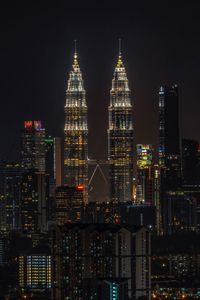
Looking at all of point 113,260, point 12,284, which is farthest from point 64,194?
point 113,260

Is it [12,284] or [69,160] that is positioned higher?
[69,160]

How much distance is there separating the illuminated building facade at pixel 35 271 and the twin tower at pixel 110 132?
8.04 metres

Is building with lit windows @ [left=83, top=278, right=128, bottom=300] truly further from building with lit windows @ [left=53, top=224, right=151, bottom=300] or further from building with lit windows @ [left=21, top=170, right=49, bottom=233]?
building with lit windows @ [left=21, top=170, right=49, bottom=233]

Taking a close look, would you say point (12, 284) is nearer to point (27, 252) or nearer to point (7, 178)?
point (27, 252)

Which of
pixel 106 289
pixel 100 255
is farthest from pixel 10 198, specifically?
pixel 106 289

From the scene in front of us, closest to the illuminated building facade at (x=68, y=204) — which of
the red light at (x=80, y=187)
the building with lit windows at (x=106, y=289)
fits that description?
the red light at (x=80, y=187)

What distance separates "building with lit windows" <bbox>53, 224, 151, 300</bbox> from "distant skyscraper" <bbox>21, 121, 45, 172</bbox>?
1161cm

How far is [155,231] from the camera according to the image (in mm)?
37312

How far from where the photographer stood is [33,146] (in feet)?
137

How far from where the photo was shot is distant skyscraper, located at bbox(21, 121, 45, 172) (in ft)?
135

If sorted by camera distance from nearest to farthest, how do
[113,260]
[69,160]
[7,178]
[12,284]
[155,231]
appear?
[113,260] < [12,284] < [155,231] < [7,178] < [69,160]

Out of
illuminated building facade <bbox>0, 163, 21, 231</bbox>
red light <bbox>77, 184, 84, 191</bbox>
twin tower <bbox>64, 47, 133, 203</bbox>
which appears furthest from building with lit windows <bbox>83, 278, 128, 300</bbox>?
twin tower <bbox>64, 47, 133, 203</bbox>

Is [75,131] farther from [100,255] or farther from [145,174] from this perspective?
[100,255]

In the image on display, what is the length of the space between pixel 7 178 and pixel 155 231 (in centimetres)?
376
